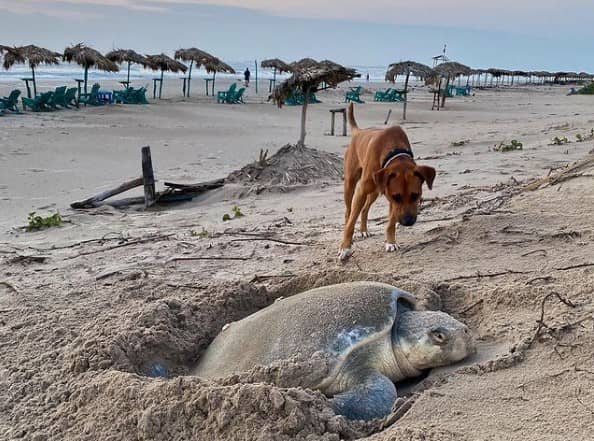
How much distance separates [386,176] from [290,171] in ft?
14.9

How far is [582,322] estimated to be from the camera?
7.87 feet

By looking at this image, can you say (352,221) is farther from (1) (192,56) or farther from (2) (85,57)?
(1) (192,56)

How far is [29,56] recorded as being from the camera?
20859 mm

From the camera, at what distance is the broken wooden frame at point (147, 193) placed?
6.88 m

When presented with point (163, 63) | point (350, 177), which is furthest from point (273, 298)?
point (163, 63)

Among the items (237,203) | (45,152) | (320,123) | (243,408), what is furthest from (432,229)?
(320,123)

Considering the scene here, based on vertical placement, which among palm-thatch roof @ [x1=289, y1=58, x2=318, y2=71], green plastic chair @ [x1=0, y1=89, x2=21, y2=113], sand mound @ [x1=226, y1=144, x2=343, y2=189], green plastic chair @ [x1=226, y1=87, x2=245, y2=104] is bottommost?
sand mound @ [x1=226, y1=144, x2=343, y2=189]

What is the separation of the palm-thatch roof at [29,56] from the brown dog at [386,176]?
19.6 meters

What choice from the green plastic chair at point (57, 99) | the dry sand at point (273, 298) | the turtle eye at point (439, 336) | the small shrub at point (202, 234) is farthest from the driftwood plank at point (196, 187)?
the green plastic chair at point (57, 99)

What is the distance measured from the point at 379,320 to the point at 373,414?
1.47 feet

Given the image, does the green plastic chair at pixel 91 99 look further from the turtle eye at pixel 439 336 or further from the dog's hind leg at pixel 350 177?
the turtle eye at pixel 439 336

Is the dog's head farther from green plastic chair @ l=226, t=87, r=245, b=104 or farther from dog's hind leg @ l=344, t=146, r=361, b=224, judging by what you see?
green plastic chair @ l=226, t=87, r=245, b=104

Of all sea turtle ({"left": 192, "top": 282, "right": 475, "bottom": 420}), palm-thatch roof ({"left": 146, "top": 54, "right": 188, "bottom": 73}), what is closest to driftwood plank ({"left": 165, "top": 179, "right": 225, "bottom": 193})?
sea turtle ({"left": 192, "top": 282, "right": 475, "bottom": 420})

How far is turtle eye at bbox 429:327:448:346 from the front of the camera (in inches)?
92.7
